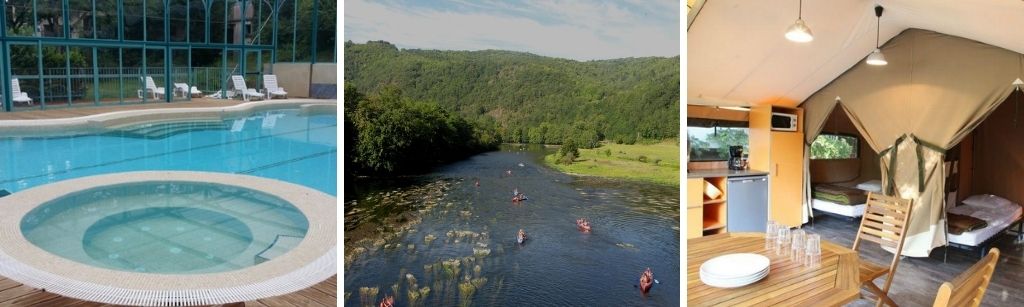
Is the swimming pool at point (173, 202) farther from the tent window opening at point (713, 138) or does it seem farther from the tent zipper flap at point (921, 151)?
the tent zipper flap at point (921, 151)

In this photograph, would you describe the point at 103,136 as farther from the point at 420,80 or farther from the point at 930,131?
the point at 930,131

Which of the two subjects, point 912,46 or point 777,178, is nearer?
point 912,46

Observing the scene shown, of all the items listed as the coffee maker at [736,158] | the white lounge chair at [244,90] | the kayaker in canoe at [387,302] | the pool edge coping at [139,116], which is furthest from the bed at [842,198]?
the white lounge chair at [244,90]

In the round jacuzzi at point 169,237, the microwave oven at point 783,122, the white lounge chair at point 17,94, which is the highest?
the white lounge chair at point 17,94

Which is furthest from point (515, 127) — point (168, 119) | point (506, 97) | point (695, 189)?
point (168, 119)

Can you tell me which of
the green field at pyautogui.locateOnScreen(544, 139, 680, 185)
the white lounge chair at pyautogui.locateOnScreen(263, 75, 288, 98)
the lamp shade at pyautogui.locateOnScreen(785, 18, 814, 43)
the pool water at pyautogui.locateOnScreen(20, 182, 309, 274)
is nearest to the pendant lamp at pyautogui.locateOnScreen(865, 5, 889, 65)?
the lamp shade at pyautogui.locateOnScreen(785, 18, 814, 43)

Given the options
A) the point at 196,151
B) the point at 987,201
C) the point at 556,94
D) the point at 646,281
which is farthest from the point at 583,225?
the point at 196,151

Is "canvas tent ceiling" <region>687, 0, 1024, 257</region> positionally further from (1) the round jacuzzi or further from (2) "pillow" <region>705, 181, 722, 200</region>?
(1) the round jacuzzi
